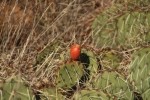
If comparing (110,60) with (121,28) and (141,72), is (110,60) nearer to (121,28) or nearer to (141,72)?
(141,72)

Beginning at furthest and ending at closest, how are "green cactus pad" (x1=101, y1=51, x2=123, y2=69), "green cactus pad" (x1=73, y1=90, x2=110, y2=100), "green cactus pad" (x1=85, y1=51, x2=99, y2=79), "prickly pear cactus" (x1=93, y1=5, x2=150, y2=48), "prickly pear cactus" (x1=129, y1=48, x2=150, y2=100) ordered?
"prickly pear cactus" (x1=93, y1=5, x2=150, y2=48)
"green cactus pad" (x1=101, y1=51, x2=123, y2=69)
"green cactus pad" (x1=85, y1=51, x2=99, y2=79)
"prickly pear cactus" (x1=129, y1=48, x2=150, y2=100)
"green cactus pad" (x1=73, y1=90, x2=110, y2=100)

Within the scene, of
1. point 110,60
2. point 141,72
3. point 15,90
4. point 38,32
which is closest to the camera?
point 15,90

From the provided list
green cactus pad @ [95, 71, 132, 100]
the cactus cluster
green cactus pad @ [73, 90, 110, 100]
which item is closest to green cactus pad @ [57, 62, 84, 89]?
the cactus cluster

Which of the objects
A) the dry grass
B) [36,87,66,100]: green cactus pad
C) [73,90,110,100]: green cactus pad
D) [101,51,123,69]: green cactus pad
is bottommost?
[36,87,66,100]: green cactus pad

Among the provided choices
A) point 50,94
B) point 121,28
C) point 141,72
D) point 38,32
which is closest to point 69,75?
point 50,94

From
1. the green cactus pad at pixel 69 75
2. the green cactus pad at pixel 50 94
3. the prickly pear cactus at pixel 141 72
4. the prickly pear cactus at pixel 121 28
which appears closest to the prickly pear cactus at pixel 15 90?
the green cactus pad at pixel 50 94

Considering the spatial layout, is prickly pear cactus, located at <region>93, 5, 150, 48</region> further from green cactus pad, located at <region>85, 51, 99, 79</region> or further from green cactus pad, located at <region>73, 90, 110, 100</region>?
green cactus pad, located at <region>73, 90, 110, 100</region>

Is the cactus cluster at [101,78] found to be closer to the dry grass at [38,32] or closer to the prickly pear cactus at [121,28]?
the prickly pear cactus at [121,28]
